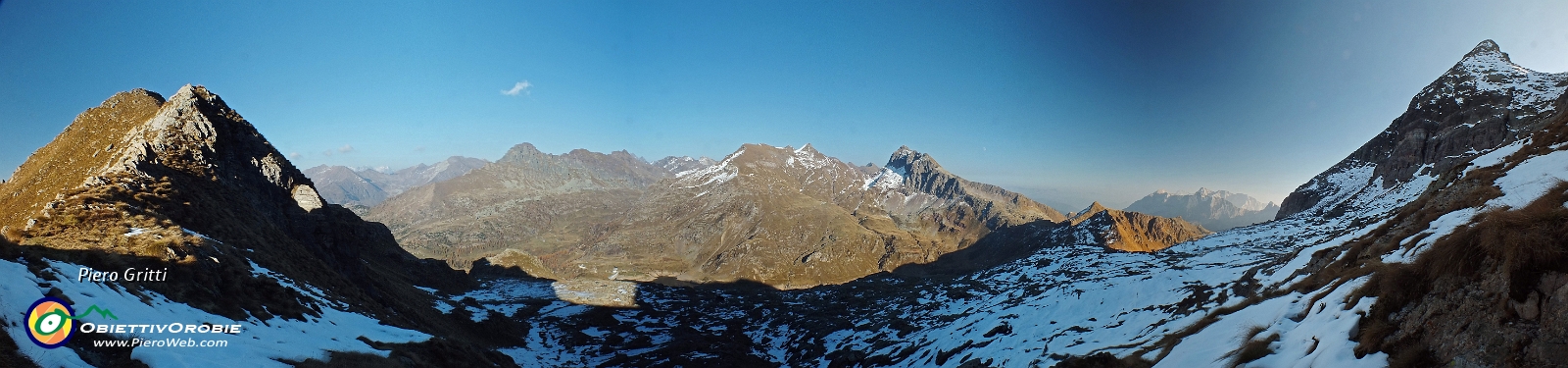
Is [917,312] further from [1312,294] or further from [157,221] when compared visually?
[157,221]

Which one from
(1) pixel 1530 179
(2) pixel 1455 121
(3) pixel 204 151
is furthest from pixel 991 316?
(2) pixel 1455 121

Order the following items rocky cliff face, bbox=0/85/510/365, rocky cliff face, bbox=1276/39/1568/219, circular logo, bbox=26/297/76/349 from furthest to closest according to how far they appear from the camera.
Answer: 1. rocky cliff face, bbox=1276/39/1568/219
2. rocky cliff face, bbox=0/85/510/365
3. circular logo, bbox=26/297/76/349

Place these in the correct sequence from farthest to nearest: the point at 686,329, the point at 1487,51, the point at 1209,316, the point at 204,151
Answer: the point at 1487,51 < the point at 686,329 < the point at 204,151 < the point at 1209,316

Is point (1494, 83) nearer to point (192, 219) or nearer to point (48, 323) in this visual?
point (48, 323)

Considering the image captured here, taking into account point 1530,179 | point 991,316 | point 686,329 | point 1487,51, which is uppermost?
point 1487,51

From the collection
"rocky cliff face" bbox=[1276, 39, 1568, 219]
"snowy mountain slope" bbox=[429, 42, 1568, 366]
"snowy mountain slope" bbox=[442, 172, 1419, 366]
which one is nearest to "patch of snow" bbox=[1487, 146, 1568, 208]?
"snowy mountain slope" bbox=[429, 42, 1568, 366]

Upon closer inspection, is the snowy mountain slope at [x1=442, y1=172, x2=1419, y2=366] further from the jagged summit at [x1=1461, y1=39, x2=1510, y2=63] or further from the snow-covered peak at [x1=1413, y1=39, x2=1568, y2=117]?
the jagged summit at [x1=1461, y1=39, x2=1510, y2=63]

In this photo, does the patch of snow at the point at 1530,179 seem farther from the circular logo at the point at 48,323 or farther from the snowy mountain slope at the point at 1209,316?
the circular logo at the point at 48,323
